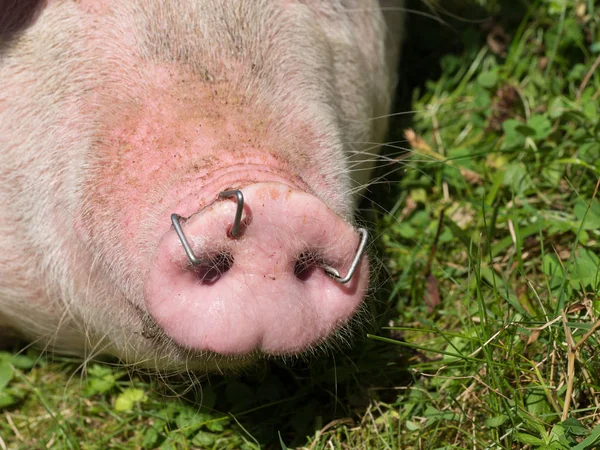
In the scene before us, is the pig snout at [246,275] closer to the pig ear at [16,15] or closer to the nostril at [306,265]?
the nostril at [306,265]

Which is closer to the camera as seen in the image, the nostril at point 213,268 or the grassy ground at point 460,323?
the nostril at point 213,268

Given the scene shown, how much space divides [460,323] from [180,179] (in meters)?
1.24

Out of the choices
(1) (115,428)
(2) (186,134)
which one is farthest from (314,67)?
(1) (115,428)

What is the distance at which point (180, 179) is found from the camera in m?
1.86

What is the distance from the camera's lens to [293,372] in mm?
2592

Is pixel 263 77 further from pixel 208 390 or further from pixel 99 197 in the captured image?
pixel 208 390

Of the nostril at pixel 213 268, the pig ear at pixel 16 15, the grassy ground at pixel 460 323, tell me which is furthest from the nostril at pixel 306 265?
the pig ear at pixel 16 15

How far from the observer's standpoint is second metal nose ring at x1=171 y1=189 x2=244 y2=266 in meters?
1.70

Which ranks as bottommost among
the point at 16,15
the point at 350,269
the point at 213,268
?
the point at 350,269

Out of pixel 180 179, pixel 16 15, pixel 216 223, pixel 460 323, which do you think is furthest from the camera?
pixel 460 323

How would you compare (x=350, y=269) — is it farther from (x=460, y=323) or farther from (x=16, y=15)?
(x=16, y=15)

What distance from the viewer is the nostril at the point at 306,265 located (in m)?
1.86

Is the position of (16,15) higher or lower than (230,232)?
higher

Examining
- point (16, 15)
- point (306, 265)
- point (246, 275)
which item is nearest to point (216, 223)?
point (246, 275)
